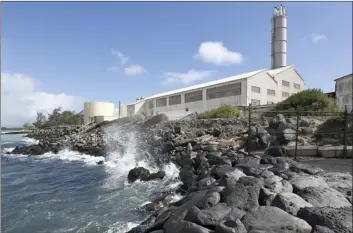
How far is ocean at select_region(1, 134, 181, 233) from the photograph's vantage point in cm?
782

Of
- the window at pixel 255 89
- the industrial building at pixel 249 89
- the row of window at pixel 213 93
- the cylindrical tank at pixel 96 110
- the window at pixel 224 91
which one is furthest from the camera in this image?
the cylindrical tank at pixel 96 110

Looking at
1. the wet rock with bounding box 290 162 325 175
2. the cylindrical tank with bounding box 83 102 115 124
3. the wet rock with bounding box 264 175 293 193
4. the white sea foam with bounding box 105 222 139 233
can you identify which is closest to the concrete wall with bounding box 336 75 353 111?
the wet rock with bounding box 290 162 325 175

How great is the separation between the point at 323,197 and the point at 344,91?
28.8 meters

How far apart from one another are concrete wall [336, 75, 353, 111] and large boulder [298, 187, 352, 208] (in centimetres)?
2647

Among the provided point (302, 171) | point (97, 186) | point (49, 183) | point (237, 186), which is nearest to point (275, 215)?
point (237, 186)

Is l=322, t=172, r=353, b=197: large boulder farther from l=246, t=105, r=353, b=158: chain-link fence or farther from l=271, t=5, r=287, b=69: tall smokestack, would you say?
l=271, t=5, r=287, b=69: tall smokestack

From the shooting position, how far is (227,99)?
1501 inches

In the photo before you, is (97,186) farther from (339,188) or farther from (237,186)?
(339,188)

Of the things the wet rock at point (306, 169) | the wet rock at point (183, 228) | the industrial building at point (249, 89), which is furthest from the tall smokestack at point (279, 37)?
the wet rock at point (183, 228)

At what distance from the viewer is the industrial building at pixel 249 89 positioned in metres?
37.4

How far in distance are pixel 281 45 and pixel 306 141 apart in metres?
37.0

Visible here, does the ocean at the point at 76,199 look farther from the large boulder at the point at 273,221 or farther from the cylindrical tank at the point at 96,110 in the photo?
the cylindrical tank at the point at 96,110

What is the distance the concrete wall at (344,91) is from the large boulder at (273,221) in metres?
28.0

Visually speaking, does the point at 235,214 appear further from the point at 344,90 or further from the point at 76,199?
the point at 344,90
